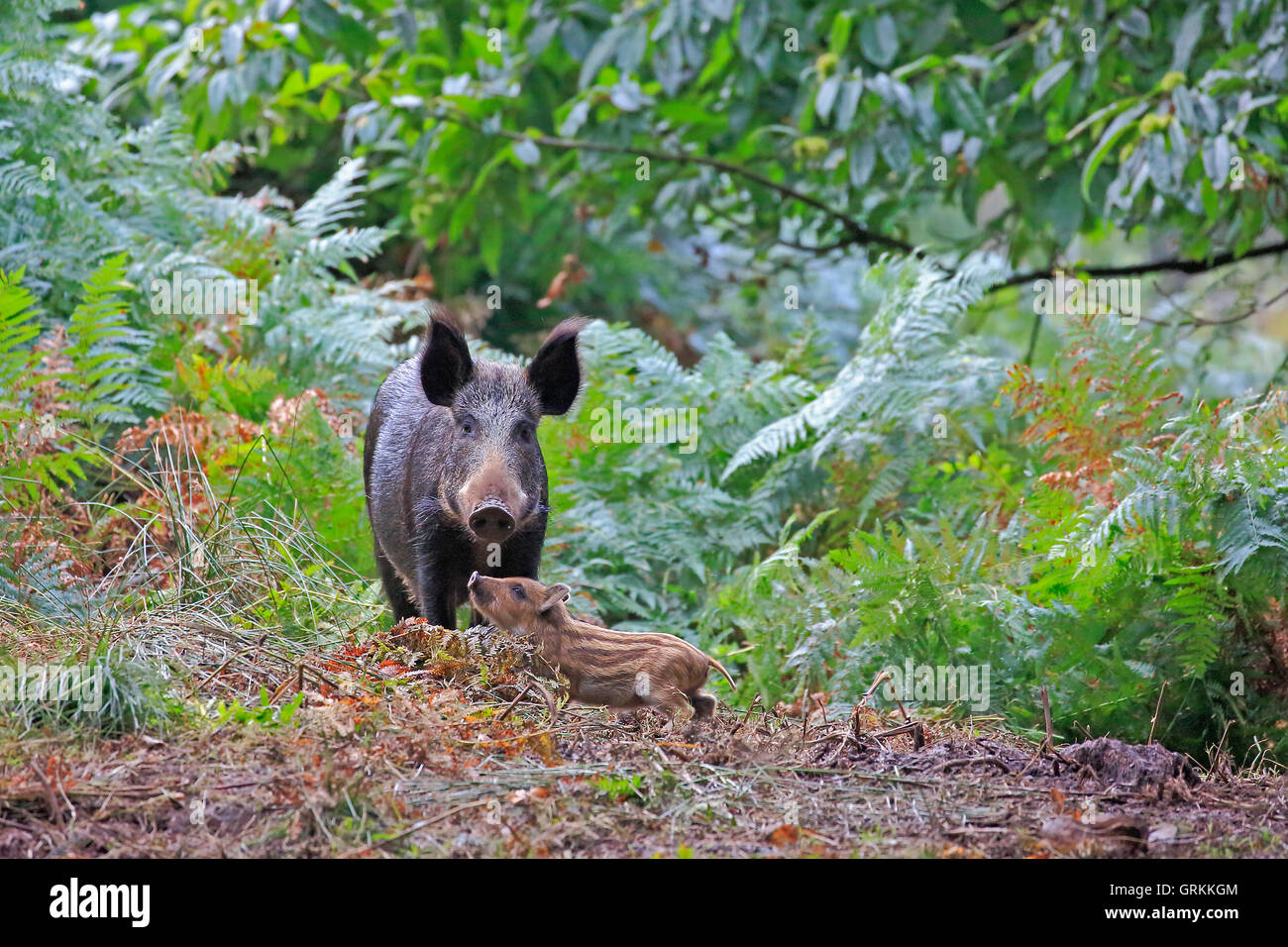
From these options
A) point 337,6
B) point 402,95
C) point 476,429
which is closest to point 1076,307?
point 476,429

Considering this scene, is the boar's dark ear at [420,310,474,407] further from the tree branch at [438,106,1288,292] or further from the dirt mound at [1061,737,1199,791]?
the tree branch at [438,106,1288,292]

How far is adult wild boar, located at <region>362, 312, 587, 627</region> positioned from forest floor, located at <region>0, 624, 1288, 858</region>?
777 millimetres

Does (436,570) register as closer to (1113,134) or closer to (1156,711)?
(1156,711)

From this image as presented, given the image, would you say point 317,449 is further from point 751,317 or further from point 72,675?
point 751,317

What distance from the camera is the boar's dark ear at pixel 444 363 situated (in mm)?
6098

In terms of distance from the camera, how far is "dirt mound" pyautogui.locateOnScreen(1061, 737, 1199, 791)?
4.49 m

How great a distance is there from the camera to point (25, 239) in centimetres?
820

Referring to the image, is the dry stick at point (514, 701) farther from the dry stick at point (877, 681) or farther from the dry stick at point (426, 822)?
the dry stick at point (877, 681)

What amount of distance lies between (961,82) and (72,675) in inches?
269

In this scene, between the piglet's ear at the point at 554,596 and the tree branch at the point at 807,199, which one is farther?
the tree branch at the point at 807,199

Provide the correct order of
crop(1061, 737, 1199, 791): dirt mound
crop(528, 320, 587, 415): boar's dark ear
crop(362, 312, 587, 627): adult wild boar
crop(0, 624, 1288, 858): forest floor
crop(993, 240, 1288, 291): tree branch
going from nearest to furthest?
crop(0, 624, 1288, 858): forest floor
crop(1061, 737, 1199, 791): dirt mound
crop(362, 312, 587, 627): adult wild boar
crop(528, 320, 587, 415): boar's dark ear
crop(993, 240, 1288, 291): tree branch

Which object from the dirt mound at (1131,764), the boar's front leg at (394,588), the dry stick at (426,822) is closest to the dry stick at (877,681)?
the dirt mound at (1131,764)

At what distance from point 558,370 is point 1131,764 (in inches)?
121

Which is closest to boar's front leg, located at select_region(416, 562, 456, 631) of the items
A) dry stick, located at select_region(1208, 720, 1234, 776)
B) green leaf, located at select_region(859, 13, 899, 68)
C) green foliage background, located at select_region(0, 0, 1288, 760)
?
green foliage background, located at select_region(0, 0, 1288, 760)
